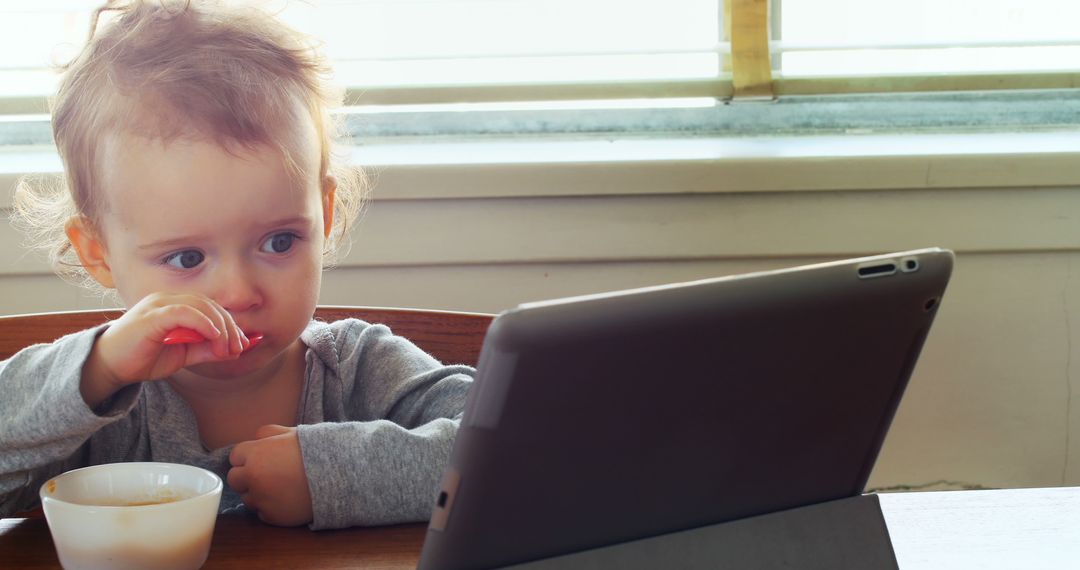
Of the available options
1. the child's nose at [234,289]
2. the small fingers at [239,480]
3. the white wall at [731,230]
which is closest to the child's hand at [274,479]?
the small fingers at [239,480]

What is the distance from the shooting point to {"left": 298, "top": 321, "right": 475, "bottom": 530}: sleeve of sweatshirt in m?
0.73

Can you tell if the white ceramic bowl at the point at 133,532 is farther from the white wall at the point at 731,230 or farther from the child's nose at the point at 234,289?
the white wall at the point at 731,230

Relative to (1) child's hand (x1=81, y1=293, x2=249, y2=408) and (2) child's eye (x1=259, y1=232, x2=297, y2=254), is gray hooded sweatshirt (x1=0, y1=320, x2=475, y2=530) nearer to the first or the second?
(1) child's hand (x1=81, y1=293, x2=249, y2=408)

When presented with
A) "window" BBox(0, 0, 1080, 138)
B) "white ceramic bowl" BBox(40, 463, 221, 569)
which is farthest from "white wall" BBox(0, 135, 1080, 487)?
"white ceramic bowl" BBox(40, 463, 221, 569)

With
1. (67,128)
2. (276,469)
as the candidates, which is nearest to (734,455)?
(276,469)

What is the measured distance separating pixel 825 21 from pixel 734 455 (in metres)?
1.13

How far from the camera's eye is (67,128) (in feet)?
2.98

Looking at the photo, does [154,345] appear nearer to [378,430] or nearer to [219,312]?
[219,312]

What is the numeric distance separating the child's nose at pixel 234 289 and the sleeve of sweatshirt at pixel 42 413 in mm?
84

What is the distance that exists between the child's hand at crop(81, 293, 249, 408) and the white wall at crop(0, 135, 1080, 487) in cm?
61

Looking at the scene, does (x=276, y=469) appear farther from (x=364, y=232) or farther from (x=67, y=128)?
(x=364, y=232)

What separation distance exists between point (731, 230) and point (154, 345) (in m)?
0.80

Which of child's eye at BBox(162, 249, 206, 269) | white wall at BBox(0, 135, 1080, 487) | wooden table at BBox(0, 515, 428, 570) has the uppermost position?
child's eye at BBox(162, 249, 206, 269)

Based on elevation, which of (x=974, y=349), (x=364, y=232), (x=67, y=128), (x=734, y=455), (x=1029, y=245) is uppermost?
(x=67, y=128)
